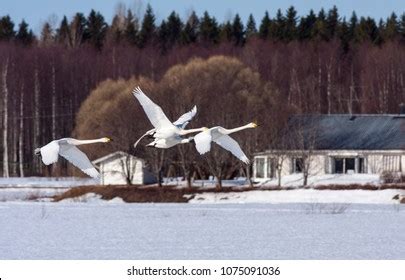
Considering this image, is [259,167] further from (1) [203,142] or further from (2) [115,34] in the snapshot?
(2) [115,34]

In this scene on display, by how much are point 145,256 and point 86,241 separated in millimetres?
3995

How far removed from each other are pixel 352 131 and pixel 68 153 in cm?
5292

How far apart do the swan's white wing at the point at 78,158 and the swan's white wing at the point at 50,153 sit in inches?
8.3

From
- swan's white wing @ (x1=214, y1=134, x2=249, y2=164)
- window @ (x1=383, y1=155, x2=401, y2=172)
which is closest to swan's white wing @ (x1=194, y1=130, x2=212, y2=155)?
swan's white wing @ (x1=214, y1=134, x2=249, y2=164)

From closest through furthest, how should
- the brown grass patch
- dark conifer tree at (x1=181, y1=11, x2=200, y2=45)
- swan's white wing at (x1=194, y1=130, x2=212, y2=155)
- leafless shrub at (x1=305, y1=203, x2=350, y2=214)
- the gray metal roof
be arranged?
swan's white wing at (x1=194, y1=130, x2=212, y2=155), leafless shrub at (x1=305, y1=203, x2=350, y2=214), the brown grass patch, the gray metal roof, dark conifer tree at (x1=181, y1=11, x2=200, y2=45)

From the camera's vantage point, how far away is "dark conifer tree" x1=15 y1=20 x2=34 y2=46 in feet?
377

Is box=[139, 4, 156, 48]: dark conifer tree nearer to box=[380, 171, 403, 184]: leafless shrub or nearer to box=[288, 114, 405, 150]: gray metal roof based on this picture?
box=[288, 114, 405, 150]: gray metal roof

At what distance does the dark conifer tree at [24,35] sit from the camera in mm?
114819

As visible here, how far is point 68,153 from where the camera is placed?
2048 centimetres

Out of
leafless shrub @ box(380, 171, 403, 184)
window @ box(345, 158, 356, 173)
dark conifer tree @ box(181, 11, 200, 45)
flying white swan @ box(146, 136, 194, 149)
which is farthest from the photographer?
dark conifer tree @ box(181, 11, 200, 45)

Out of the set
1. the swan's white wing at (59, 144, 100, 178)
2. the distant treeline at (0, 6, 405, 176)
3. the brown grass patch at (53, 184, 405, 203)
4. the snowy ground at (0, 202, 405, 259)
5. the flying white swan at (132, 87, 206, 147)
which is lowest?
the snowy ground at (0, 202, 405, 259)

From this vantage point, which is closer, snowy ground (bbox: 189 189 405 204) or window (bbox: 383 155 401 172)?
snowy ground (bbox: 189 189 405 204)
